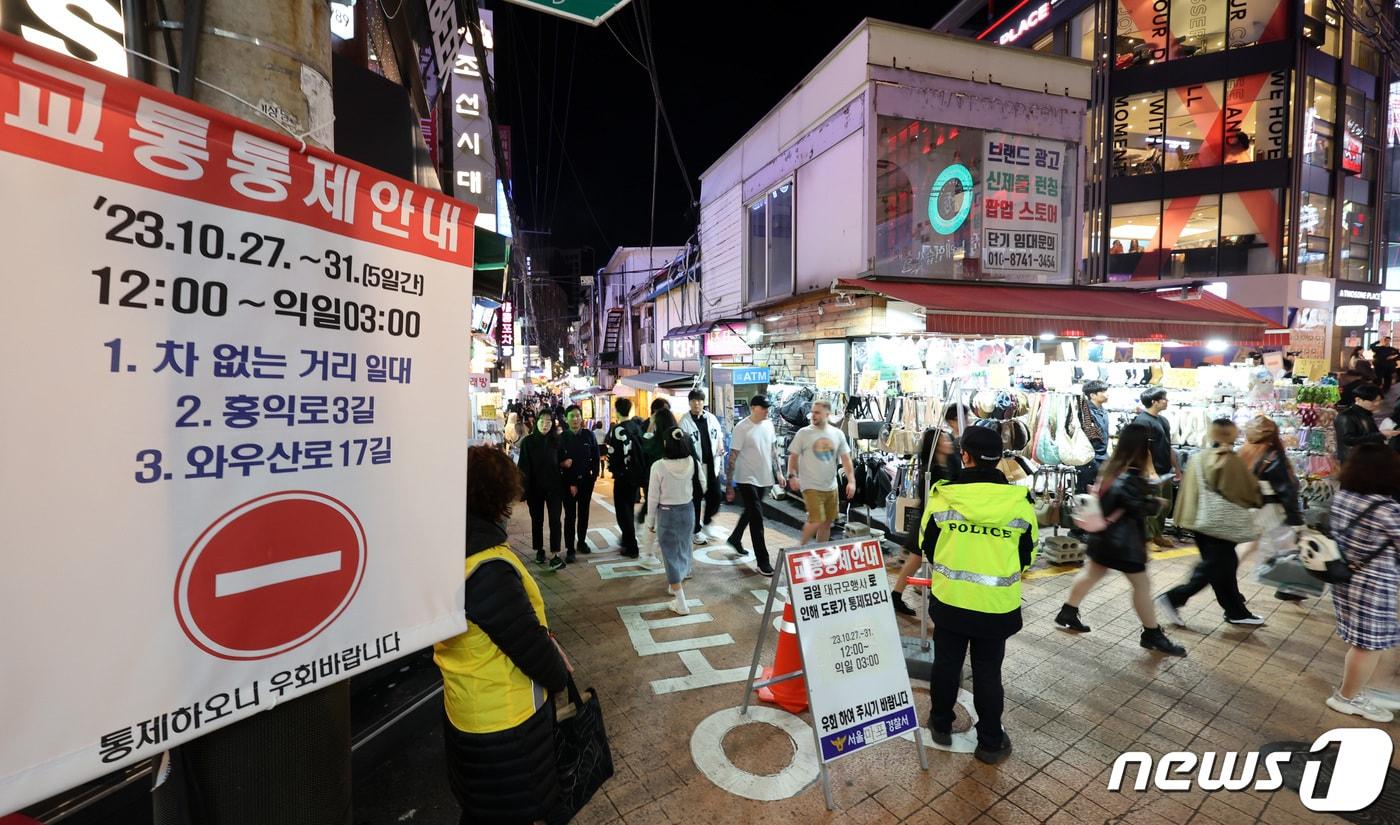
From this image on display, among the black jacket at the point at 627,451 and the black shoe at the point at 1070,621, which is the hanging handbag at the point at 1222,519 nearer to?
the black shoe at the point at 1070,621

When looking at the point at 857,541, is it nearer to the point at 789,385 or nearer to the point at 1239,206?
the point at 789,385

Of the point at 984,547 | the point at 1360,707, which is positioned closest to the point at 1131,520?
the point at 1360,707

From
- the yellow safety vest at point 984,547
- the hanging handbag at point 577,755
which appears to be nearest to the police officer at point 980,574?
the yellow safety vest at point 984,547

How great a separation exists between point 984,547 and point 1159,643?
3.05 meters

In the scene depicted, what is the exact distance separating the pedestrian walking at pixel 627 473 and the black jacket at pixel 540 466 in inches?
33.3

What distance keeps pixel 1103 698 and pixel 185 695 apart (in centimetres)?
556

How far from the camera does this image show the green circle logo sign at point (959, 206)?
417 inches

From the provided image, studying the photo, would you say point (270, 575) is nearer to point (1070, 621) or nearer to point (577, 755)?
point (577, 755)

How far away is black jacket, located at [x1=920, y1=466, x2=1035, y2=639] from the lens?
378cm

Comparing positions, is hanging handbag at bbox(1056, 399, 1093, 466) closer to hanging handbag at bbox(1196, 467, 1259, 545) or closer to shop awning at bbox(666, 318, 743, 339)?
hanging handbag at bbox(1196, 467, 1259, 545)

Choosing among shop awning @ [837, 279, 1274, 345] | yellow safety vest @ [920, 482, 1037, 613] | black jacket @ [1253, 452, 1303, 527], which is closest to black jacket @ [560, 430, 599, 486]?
shop awning @ [837, 279, 1274, 345]

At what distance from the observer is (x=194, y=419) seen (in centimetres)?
158

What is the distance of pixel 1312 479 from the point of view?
8.61 metres

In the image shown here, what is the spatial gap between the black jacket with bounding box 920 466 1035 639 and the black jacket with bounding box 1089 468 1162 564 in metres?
1.93
